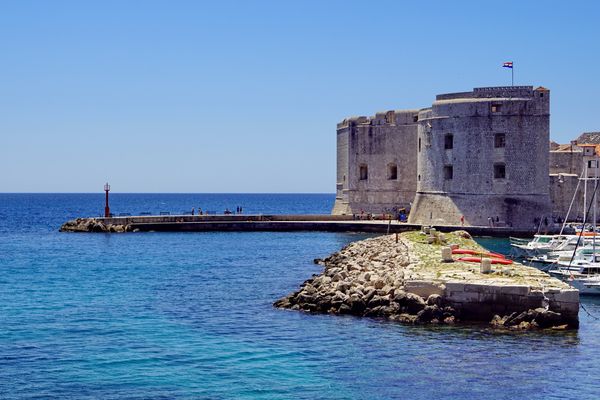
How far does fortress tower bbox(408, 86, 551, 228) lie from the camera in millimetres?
47281

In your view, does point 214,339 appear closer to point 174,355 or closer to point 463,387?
point 174,355

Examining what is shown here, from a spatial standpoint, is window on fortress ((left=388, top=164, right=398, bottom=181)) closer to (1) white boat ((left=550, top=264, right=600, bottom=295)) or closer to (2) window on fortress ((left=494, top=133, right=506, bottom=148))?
(2) window on fortress ((left=494, top=133, right=506, bottom=148))

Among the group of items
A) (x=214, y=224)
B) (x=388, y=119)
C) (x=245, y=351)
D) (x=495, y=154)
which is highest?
(x=388, y=119)

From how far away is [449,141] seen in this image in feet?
162

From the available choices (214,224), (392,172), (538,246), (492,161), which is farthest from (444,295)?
(392,172)

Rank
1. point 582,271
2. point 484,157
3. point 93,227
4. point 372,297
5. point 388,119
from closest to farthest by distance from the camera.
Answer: point 372,297 < point 582,271 < point 484,157 < point 93,227 < point 388,119

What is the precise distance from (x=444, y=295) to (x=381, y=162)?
37.6m

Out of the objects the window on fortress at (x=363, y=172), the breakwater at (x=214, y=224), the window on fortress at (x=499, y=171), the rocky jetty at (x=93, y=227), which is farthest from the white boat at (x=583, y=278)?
the rocky jetty at (x=93, y=227)

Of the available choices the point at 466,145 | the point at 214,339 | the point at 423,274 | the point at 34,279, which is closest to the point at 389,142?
the point at 466,145

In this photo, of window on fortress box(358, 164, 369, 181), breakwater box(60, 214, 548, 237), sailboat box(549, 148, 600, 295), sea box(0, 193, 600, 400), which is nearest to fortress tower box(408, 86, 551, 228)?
breakwater box(60, 214, 548, 237)

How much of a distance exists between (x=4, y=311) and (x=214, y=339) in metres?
7.36

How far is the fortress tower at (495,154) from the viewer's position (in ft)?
155

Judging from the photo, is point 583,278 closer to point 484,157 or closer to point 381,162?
point 484,157

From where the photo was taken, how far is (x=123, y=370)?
16406mm
